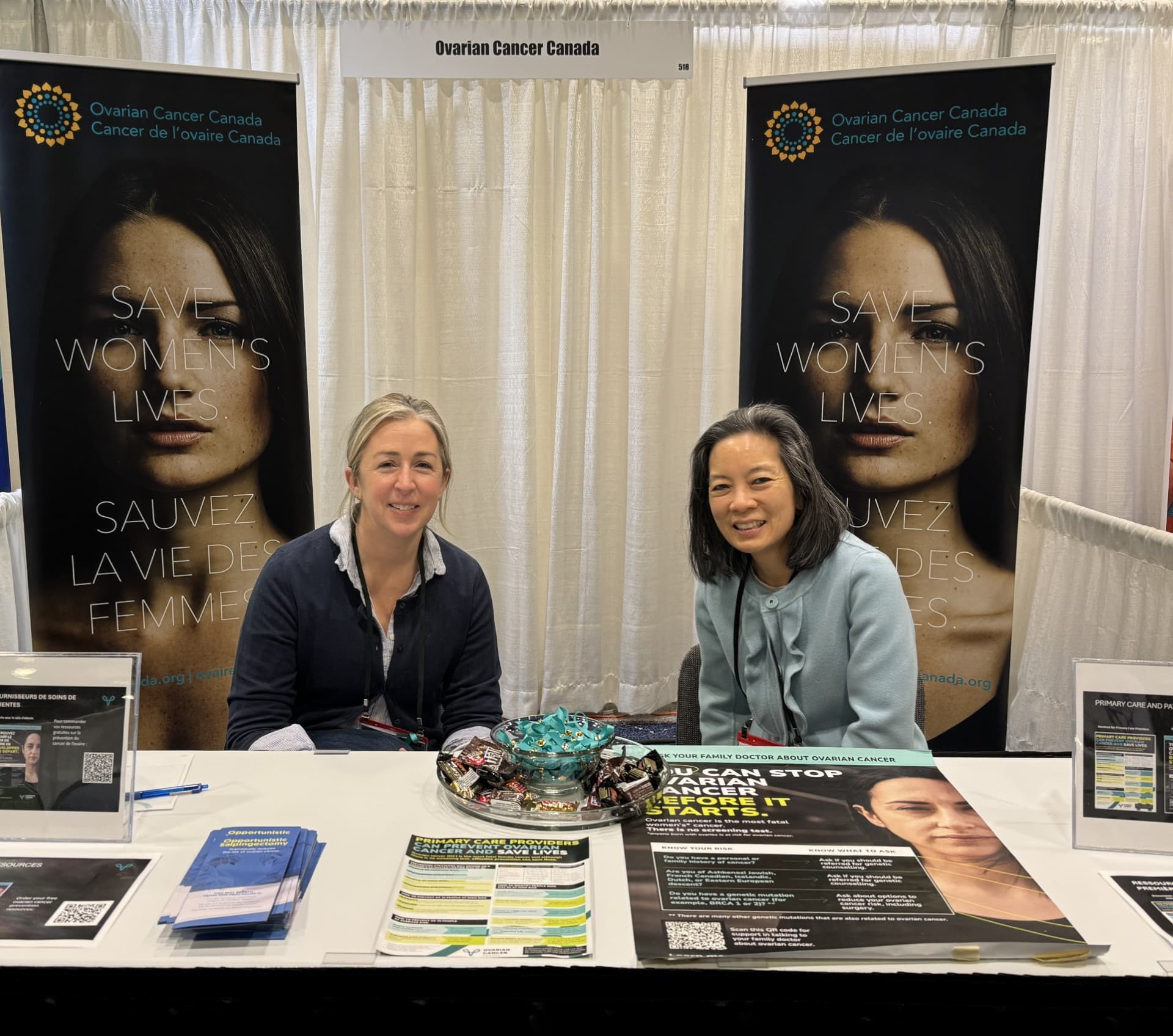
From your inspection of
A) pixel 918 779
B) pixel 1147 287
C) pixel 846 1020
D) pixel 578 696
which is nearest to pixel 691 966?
pixel 846 1020

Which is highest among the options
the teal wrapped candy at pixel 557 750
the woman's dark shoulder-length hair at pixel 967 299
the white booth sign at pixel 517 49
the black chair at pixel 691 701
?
the white booth sign at pixel 517 49

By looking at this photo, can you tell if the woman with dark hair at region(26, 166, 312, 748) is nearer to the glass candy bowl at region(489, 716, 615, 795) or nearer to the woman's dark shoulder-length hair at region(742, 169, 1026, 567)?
the woman's dark shoulder-length hair at region(742, 169, 1026, 567)

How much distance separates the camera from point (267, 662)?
2.00 metres

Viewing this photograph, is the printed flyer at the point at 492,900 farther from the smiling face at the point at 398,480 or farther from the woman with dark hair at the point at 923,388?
the woman with dark hair at the point at 923,388

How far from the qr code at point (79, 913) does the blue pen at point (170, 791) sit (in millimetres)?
305

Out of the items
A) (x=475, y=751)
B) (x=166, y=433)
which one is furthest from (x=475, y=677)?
(x=166, y=433)

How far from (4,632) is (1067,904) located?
278 cm

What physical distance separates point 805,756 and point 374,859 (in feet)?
2.37

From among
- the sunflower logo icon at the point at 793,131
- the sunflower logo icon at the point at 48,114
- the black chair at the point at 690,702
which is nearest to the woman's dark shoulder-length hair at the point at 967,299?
the sunflower logo icon at the point at 793,131

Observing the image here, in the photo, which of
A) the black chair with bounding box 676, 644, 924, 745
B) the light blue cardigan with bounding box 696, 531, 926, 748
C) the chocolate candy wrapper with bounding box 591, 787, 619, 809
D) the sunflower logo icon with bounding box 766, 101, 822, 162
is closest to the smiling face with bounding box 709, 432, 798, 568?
the light blue cardigan with bounding box 696, 531, 926, 748

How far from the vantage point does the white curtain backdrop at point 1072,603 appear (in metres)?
2.71

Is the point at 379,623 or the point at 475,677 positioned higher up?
the point at 379,623

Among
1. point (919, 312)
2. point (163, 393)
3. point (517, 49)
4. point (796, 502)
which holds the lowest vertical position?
point (796, 502)

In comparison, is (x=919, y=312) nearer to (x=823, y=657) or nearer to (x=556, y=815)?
(x=823, y=657)
